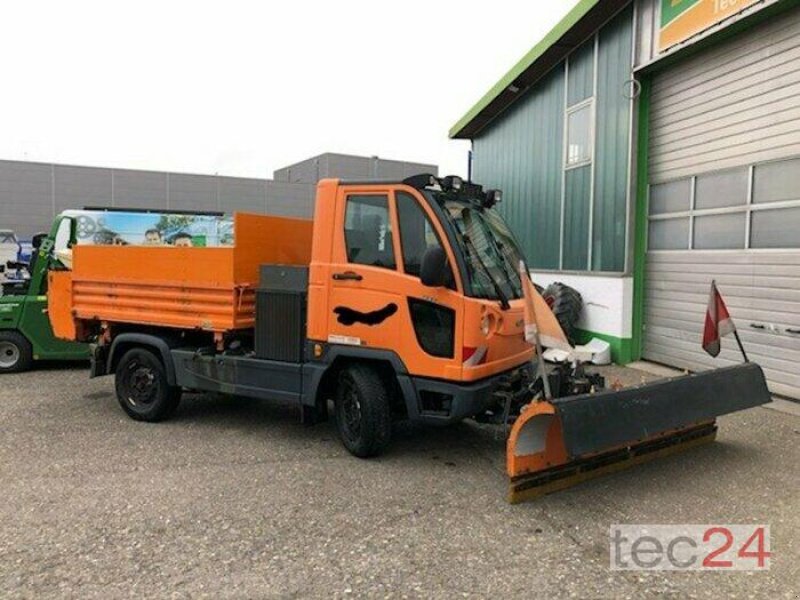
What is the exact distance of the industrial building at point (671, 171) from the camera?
7113 millimetres

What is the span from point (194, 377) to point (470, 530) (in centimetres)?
341

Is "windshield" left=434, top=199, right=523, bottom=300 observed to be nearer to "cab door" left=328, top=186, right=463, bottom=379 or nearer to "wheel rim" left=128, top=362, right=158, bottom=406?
"cab door" left=328, top=186, right=463, bottom=379

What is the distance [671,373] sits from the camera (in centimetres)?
862

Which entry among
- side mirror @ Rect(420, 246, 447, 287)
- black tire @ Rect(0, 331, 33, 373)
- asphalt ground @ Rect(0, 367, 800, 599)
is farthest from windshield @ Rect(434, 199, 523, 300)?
black tire @ Rect(0, 331, 33, 373)

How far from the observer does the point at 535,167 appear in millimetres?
12438

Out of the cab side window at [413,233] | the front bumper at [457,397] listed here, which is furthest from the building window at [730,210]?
the cab side window at [413,233]

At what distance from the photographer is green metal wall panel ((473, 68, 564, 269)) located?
11477 millimetres

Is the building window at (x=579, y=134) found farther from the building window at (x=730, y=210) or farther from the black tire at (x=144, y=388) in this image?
the black tire at (x=144, y=388)

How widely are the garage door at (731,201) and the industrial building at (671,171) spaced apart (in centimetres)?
2

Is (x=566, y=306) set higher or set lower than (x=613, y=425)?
higher

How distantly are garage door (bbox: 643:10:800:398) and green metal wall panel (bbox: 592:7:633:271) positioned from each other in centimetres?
44

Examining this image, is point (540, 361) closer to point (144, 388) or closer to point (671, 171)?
point (144, 388)

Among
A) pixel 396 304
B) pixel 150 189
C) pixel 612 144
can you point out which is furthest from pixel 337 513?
pixel 150 189

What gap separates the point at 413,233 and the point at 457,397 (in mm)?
1380
